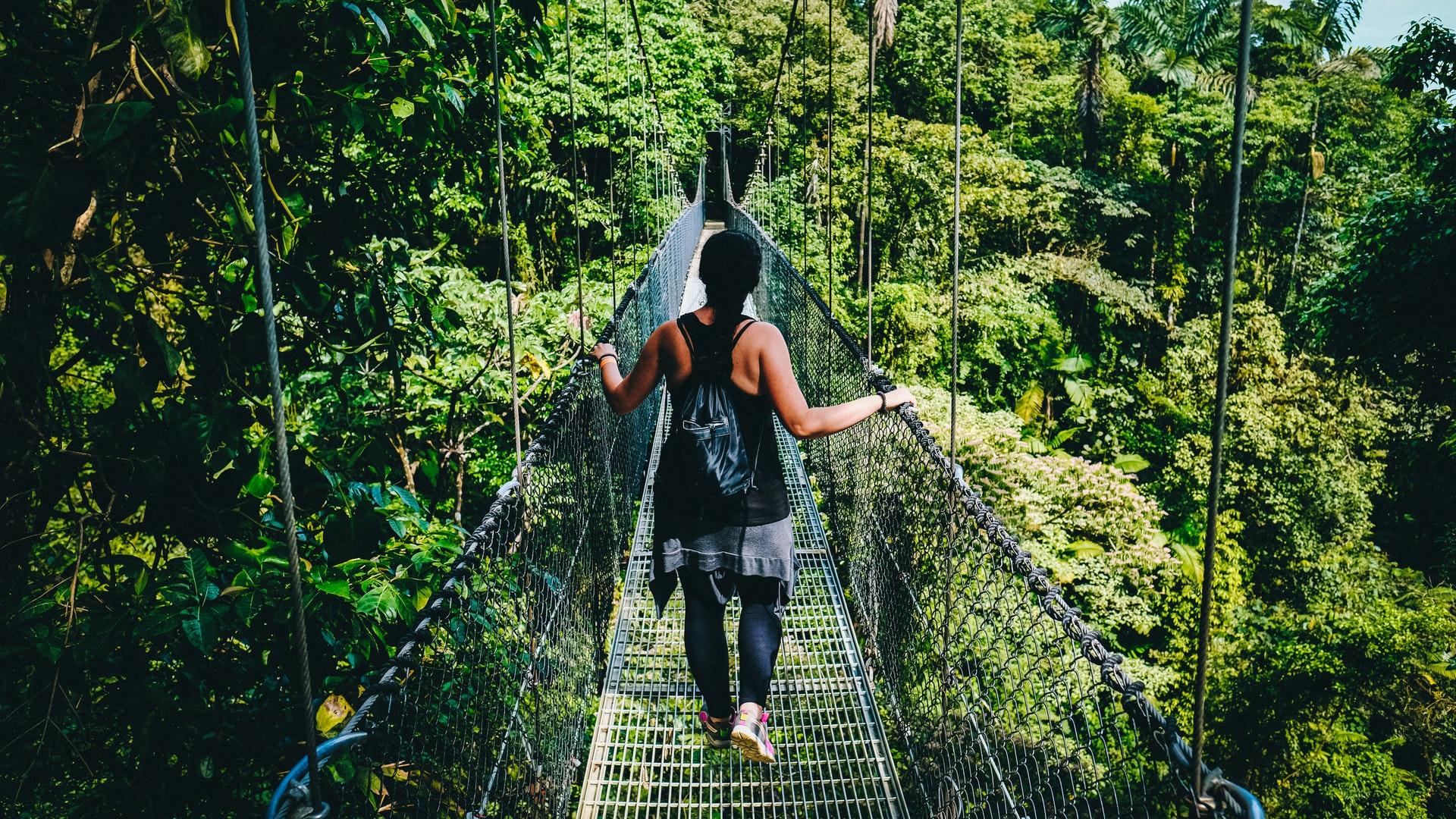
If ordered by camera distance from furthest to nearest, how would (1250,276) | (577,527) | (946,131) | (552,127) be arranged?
(1250,276) < (946,131) < (552,127) < (577,527)

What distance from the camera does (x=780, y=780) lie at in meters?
1.65

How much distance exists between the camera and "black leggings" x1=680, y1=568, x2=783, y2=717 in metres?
1.48

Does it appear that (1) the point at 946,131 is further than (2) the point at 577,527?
Yes

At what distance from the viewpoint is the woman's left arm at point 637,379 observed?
4.64 ft

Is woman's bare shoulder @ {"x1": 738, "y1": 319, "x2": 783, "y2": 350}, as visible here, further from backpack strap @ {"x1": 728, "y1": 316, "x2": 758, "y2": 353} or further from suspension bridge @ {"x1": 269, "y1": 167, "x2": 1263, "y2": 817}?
suspension bridge @ {"x1": 269, "y1": 167, "x2": 1263, "y2": 817}

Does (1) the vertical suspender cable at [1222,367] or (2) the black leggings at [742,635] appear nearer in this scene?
(1) the vertical suspender cable at [1222,367]

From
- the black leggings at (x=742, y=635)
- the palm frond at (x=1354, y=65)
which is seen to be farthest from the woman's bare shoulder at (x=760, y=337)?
the palm frond at (x=1354, y=65)

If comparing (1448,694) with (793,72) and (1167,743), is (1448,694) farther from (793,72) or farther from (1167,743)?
(793,72)

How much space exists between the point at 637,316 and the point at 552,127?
9786 millimetres

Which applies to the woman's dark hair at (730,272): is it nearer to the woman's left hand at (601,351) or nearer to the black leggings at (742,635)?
the woman's left hand at (601,351)

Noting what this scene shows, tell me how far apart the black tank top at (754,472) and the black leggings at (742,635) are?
0.39ft

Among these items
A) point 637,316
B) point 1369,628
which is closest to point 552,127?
point 637,316

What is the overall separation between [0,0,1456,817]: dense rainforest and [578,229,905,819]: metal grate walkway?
1.81 ft

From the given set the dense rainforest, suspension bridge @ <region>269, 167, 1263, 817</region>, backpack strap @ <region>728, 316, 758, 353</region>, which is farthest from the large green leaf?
backpack strap @ <region>728, 316, 758, 353</region>
